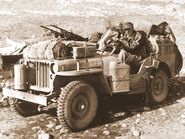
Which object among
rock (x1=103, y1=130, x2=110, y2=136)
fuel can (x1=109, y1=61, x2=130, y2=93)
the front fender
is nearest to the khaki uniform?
fuel can (x1=109, y1=61, x2=130, y2=93)

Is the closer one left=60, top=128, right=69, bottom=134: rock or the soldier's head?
left=60, top=128, right=69, bottom=134: rock

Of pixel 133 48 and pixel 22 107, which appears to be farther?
pixel 133 48

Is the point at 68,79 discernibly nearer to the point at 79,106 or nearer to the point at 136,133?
the point at 79,106

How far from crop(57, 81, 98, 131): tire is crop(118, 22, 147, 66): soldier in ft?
4.91

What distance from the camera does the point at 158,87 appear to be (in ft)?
33.7

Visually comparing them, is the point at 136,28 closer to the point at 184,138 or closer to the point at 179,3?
the point at 184,138

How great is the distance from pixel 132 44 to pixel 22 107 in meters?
2.70

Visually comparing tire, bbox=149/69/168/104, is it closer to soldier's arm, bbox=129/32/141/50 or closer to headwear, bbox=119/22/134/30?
soldier's arm, bbox=129/32/141/50

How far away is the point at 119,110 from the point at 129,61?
1.11m

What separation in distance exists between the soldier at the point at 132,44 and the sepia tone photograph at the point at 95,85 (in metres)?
0.02

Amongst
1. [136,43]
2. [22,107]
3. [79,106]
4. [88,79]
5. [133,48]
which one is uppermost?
[136,43]

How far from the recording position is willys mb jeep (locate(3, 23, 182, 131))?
7.87 metres

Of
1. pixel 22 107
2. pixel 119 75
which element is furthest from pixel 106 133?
pixel 22 107

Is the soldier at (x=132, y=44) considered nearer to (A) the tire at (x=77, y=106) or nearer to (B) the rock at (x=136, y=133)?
(A) the tire at (x=77, y=106)
